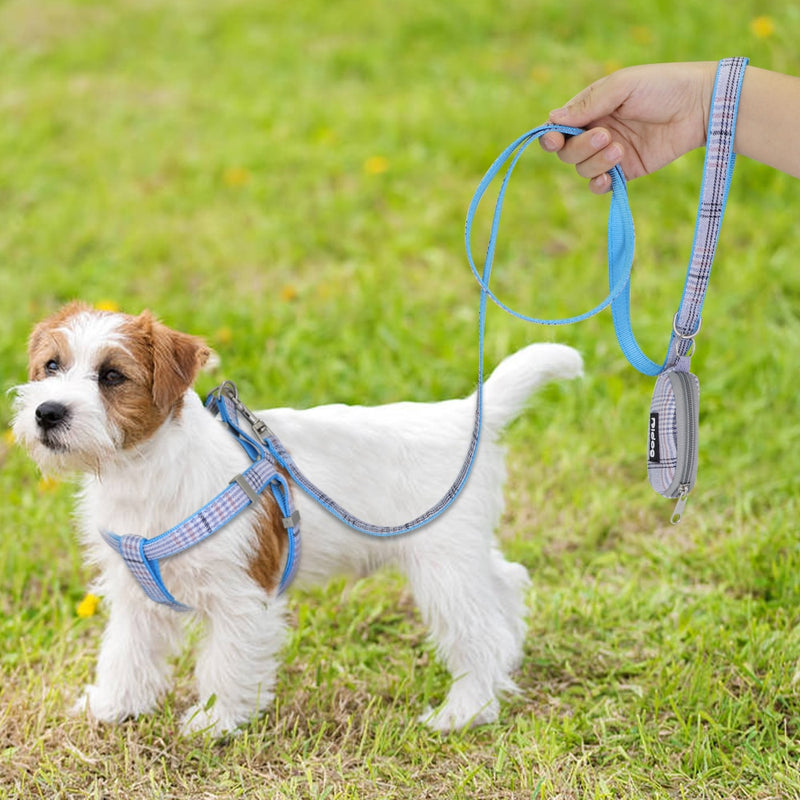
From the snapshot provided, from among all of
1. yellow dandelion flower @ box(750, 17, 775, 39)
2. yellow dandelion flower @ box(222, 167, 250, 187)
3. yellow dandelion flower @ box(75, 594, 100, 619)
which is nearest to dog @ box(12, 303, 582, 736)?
yellow dandelion flower @ box(75, 594, 100, 619)

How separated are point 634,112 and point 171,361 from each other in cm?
150

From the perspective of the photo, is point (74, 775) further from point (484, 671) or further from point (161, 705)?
point (484, 671)

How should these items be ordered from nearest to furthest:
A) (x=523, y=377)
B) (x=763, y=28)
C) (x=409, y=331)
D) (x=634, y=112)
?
(x=634, y=112) → (x=523, y=377) → (x=409, y=331) → (x=763, y=28)

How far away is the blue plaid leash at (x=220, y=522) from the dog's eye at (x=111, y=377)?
1.25 feet

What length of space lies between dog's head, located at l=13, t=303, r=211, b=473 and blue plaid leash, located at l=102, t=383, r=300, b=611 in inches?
9.4

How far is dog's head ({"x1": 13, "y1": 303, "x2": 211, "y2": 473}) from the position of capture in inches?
106

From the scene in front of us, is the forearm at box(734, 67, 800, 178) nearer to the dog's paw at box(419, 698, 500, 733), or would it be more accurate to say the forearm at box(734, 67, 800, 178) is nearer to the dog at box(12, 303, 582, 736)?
the dog at box(12, 303, 582, 736)

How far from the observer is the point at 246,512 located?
9.78 feet

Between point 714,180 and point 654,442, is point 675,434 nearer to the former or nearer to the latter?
point 654,442

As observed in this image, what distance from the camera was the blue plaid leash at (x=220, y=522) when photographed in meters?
2.91

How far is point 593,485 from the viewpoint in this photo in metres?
4.46

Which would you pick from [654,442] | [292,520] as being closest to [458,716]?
[292,520]

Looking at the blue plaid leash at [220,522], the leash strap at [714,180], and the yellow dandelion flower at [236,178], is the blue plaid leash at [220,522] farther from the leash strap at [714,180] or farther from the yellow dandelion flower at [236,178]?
the yellow dandelion flower at [236,178]

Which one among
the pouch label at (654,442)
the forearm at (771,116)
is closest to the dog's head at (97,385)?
the pouch label at (654,442)
